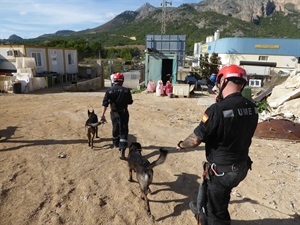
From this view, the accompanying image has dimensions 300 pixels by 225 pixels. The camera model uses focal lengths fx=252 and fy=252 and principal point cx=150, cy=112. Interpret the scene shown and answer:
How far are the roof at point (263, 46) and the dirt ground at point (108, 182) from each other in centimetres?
3835

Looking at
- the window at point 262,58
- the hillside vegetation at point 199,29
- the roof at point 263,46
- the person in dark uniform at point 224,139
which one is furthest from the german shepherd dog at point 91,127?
the hillside vegetation at point 199,29

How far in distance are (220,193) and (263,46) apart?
43.5m

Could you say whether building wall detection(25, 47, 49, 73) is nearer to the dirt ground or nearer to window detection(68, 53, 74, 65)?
window detection(68, 53, 74, 65)

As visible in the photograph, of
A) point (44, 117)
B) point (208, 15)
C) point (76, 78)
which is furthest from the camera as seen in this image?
point (208, 15)

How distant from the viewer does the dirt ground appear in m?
3.60

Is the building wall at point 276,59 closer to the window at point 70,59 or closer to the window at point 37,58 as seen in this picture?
the window at point 70,59

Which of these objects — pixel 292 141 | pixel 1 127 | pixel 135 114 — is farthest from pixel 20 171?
pixel 292 141

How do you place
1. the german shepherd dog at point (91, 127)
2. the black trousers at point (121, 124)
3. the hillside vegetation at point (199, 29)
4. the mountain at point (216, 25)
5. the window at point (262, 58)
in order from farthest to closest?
the mountain at point (216, 25)
the hillside vegetation at point (199, 29)
the window at point (262, 58)
the german shepherd dog at point (91, 127)
the black trousers at point (121, 124)

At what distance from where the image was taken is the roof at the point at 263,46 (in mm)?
39094

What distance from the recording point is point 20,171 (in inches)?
185

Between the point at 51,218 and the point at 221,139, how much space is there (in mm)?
2581

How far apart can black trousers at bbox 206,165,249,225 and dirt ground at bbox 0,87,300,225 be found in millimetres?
983

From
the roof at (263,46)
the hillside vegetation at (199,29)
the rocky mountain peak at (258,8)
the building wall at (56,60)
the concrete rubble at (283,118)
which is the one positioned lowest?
the concrete rubble at (283,118)

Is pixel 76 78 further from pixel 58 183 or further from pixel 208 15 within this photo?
pixel 208 15
